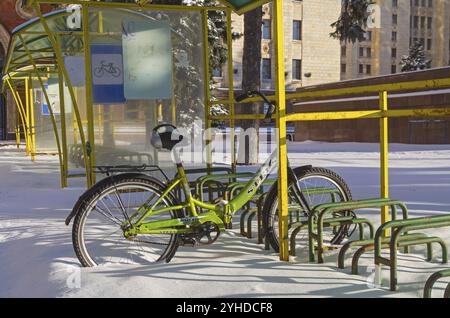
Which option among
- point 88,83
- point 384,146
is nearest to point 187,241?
point 384,146

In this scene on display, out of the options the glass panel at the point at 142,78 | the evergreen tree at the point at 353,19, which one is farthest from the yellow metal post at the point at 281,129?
the evergreen tree at the point at 353,19

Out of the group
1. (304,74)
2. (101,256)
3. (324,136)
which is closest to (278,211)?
(101,256)

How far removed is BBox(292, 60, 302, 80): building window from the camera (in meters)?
52.2

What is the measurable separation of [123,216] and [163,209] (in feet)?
1.08

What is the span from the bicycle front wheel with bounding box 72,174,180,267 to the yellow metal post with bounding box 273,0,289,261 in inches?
34.1

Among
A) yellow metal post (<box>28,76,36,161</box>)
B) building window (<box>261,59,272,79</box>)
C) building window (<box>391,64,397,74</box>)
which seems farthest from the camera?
building window (<box>391,64,397,74</box>)

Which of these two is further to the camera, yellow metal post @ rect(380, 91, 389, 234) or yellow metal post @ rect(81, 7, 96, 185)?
yellow metal post @ rect(81, 7, 96, 185)

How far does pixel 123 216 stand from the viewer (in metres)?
4.48

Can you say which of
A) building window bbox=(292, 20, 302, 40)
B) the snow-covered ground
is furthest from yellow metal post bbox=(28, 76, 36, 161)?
building window bbox=(292, 20, 302, 40)

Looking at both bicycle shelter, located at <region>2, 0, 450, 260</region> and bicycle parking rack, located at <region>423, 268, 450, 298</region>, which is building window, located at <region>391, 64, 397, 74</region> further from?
bicycle parking rack, located at <region>423, 268, 450, 298</region>

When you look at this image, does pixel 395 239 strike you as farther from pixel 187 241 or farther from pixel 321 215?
pixel 187 241

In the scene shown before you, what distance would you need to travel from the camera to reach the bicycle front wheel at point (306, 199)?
4.81 m

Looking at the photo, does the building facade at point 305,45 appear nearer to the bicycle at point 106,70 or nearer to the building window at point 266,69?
the building window at point 266,69
